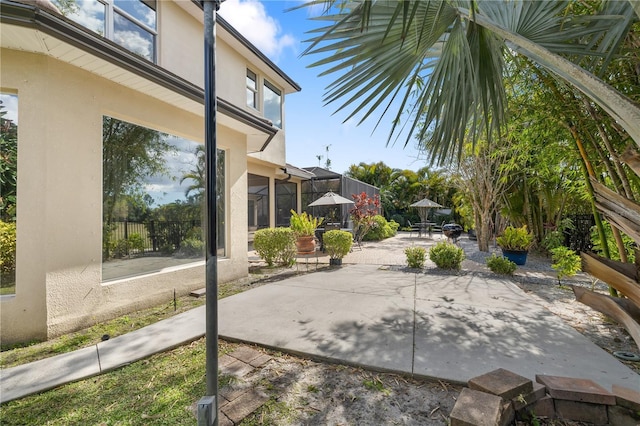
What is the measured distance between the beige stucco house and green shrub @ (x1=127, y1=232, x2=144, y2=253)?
0.62 ft

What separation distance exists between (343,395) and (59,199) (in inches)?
164

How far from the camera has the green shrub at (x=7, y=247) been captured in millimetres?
3455

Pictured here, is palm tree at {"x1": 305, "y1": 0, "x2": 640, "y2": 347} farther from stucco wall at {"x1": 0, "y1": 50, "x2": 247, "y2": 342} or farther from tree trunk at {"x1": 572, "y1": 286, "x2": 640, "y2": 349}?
stucco wall at {"x1": 0, "y1": 50, "x2": 247, "y2": 342}

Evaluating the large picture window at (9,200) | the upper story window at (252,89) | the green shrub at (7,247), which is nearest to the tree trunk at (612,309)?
the large picture window at (9,200)

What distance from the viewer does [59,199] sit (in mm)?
3537

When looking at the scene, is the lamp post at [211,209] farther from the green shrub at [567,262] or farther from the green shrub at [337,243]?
the green shrub at [567,262]

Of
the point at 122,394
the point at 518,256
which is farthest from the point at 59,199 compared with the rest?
the point at 518,256

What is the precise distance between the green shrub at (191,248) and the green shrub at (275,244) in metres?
2.06

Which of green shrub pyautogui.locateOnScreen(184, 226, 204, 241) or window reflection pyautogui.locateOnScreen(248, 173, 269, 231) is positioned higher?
window reflection pyautogui.locateOnScreen(248, 173, 269, 231)

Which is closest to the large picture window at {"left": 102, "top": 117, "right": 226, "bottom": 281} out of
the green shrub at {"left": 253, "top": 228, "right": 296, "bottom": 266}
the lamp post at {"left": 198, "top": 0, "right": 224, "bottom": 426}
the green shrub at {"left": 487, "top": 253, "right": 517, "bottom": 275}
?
the green shrub at {"left": 253, "top": 228, "right": 296, "bottom": 266}

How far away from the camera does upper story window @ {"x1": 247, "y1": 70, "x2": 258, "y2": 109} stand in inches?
352

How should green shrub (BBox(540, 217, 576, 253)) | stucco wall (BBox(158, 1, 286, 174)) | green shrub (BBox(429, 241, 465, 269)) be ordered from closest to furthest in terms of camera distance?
stucco wall (BBox(158, 1, 286, 174))
green shrub (BBox(429, 241, 465, 269))
green shrub (BBox(540, 217, 576, 253))

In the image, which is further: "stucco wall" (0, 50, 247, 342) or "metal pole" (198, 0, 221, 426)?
"stucco wall" (0, 50, 247, 342)

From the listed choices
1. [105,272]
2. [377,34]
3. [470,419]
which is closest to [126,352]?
[105,272]
